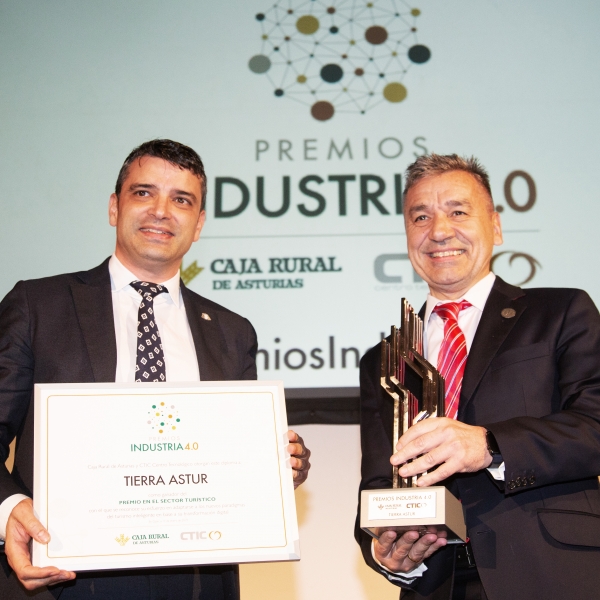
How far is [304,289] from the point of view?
359 cm

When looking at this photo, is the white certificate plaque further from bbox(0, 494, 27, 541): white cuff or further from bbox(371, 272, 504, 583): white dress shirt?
bbox(371, 272, 504, 583): white dress shirt

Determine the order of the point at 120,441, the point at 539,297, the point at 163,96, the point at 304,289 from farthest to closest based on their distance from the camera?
the point at 163,96 < the point at 304,289 < the point at 539,297 < the point at 120,441

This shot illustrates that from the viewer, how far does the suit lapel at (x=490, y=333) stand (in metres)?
2.34

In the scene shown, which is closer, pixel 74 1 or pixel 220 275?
pixel 220 275

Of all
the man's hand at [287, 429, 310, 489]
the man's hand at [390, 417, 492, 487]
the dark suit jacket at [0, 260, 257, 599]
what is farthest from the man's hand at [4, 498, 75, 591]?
the man's hand at [390, 417, 492, 487]

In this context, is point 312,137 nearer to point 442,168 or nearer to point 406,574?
point 442,168

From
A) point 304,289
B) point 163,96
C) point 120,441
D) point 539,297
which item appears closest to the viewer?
point 120,441

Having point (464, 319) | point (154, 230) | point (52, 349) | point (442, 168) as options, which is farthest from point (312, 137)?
point (52, 349)

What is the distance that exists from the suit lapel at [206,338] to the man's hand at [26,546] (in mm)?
704

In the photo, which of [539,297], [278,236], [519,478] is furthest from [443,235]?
[278,236]

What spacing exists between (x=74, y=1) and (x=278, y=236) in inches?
63.4

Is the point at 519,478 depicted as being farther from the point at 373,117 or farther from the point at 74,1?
the point at 74,1

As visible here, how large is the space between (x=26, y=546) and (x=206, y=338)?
2.90ft

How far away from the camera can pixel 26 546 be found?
1.98 m
